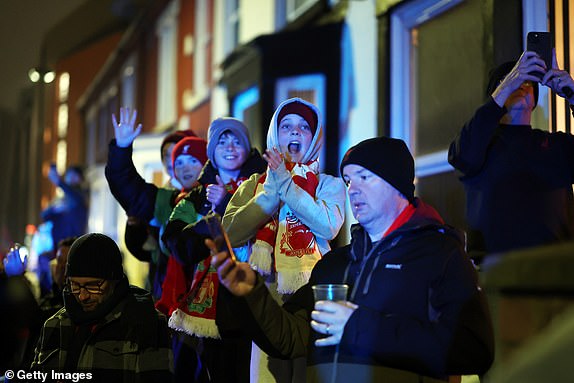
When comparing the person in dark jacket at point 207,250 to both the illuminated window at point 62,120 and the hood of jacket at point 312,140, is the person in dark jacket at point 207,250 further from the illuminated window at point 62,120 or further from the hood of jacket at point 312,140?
the illuminated window at point 62,120

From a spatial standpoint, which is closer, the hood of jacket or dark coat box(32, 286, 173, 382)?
dark coat box(32, 286, 173, 382)

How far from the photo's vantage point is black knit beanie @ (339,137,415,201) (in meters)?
3.78

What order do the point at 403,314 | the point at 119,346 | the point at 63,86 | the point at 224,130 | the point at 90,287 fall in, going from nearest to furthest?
1. the point at 403,314
2. the point at 119,346
3. the point at 90,287
4. the point at 224,130
5. the point at 63,86

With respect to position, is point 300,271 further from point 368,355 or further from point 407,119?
point 407,119

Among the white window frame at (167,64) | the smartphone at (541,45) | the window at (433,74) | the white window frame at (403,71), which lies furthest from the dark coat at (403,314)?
the white window frame at (167,64)

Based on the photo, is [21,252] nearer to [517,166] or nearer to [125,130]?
[125,130]

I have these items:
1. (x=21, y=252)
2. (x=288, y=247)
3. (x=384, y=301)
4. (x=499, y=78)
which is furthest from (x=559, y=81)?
(x=21, y=252)

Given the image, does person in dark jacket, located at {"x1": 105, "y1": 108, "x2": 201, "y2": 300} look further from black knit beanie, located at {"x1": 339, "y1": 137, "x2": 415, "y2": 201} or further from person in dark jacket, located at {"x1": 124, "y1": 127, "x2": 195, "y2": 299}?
black knit beanie, located at {"x1": 339, "y1": 137, "x2": 415, "y2": 201}

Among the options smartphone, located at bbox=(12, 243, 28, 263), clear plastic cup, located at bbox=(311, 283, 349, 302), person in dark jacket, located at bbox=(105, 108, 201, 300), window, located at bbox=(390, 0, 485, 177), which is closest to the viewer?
clear plastic cup, located at bbox=(311, 283, 349, 302)

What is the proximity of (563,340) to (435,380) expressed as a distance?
6.53 feet

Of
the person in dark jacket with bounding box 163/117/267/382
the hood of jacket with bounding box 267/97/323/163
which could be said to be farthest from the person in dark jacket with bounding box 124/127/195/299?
the hood of jacket with bounding box 267/97/323/163

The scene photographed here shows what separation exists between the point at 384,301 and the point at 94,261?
1.80m

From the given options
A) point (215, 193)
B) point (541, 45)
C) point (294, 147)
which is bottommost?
point (215, 193)

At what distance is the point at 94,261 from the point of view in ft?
15.4
